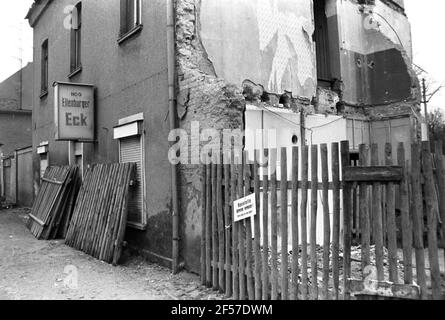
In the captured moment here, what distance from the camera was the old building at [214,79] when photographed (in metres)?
5.82

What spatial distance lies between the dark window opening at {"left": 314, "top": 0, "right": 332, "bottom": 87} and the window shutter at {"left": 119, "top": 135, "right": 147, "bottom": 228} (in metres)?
4.60

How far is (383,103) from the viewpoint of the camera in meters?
9.05

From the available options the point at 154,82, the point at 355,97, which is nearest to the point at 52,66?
the point at 154,82

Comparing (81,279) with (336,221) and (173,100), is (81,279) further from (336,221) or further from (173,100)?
(336,221)

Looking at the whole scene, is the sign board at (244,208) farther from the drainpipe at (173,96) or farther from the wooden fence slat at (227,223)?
the drainpipe at (173,96)

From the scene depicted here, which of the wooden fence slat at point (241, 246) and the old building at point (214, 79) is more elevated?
the old building at point (214, 79)

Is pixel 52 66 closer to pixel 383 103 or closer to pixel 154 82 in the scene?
pixel 154 82

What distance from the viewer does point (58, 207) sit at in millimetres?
9023

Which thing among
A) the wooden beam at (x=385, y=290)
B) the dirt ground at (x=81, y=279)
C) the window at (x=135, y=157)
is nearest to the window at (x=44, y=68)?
the window at (x=135, y=157)

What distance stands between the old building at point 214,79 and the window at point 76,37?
3 cm

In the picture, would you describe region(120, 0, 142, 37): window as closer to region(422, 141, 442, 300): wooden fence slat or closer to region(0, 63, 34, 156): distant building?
region(422, 141, 442, 300): wooden fence slat

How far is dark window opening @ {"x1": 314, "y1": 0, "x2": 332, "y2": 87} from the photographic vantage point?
8.84 m

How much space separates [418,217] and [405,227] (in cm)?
13
